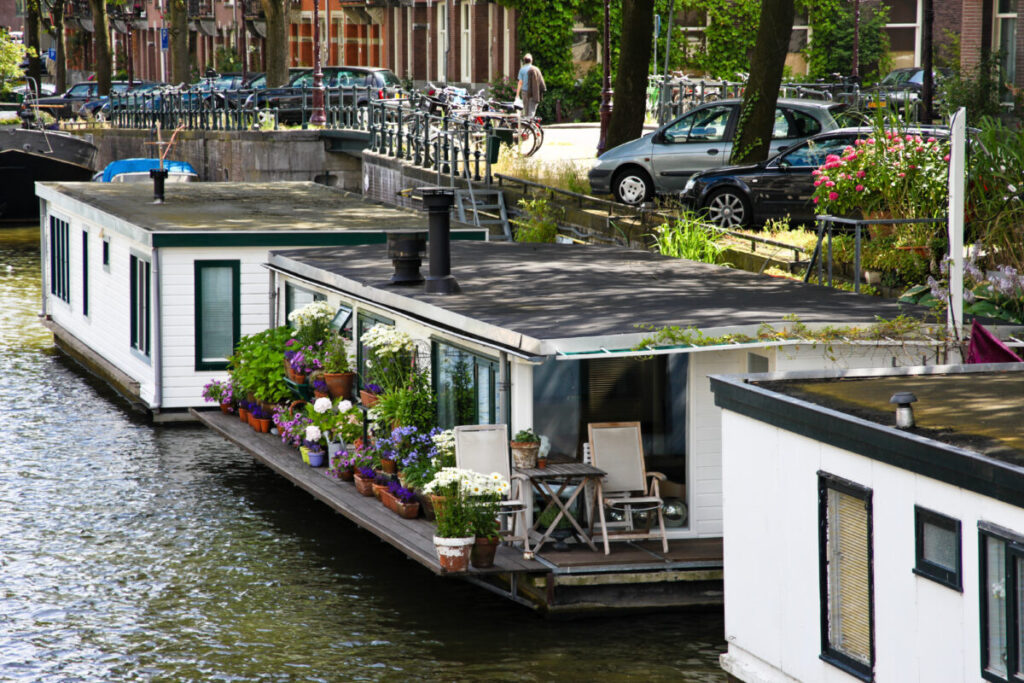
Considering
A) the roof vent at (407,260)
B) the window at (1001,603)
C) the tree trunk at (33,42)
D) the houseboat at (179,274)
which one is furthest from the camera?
the tree trunk at (33,42)

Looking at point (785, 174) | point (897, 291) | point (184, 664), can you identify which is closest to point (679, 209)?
point (785, 174)

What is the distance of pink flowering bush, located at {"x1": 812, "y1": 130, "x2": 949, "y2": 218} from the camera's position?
1747cm

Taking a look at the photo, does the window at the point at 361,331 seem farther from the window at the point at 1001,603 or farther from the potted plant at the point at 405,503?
the window at the point at 1001,603

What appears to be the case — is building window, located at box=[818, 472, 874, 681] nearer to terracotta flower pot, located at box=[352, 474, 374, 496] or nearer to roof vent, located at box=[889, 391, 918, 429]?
roof vent, located at box=[889, 391, 918, 429]

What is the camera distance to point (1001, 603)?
300 inches

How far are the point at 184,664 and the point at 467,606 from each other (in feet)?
7.94

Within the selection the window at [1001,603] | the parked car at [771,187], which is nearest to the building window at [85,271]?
the parked car at [771,187]

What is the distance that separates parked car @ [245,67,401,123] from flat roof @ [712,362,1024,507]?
32.0 meters

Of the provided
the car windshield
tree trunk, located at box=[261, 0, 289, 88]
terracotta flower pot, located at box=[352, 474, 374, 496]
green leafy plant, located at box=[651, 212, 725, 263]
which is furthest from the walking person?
terracotta flower pot, located at box=[352, 474, 374, 496]

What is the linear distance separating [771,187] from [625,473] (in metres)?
9.73

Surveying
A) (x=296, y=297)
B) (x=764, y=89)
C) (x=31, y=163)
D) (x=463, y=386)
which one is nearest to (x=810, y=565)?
(x=463, y=386)

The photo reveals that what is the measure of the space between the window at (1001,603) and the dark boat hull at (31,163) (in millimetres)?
44737

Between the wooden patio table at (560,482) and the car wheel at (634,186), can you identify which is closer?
the wooden patio table at (560,482)

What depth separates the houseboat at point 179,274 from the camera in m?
19.9
